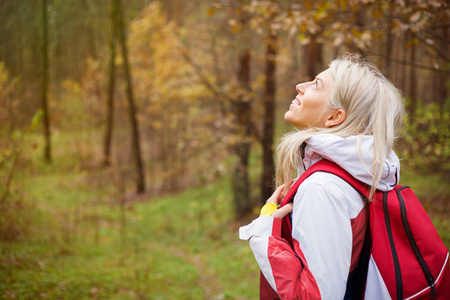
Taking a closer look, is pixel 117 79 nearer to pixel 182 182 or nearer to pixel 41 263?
pixel 182 182

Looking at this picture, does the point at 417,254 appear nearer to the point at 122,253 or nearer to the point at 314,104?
the point at 314,104

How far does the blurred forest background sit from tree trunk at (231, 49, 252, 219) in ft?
0.13

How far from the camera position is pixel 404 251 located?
148cm

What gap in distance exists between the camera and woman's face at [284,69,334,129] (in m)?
1.78

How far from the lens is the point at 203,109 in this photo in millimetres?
20547

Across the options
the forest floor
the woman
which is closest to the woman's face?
the woman

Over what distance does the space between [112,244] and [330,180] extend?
895 centimetres

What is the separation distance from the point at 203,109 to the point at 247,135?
1084 centimetres

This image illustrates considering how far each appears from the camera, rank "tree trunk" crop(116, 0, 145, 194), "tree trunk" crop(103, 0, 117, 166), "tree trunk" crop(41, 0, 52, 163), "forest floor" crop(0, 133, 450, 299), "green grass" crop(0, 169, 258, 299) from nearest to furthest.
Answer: "green grass" crop(0, 169, 258, 299) → "forest floor" crop(0, 133, 450, 299) → "tree trunk" crop(41, 0, 52, 163) → "tree trunk" crop(116, 0, 145, 194) → "tree trunk" crop(103, 0, 117, 166)

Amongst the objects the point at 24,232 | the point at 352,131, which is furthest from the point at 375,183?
the point at 24,232

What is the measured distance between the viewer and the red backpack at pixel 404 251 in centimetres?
146

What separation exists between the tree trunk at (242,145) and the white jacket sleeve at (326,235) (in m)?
7.59

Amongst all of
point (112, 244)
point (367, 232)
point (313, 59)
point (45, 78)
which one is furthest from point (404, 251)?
point (313, 59)

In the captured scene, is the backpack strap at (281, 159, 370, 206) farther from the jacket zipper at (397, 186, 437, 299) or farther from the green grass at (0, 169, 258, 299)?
the green grass at (0, 169, 258, 299)
